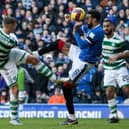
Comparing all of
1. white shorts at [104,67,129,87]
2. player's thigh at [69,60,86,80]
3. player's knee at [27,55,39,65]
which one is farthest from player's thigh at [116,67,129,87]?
player's knee at [27,55,39,65]

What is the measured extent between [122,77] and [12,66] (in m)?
2.59

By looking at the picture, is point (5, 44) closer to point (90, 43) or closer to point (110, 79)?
point (90, 43)

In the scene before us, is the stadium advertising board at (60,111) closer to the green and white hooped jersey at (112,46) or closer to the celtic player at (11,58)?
the green and white hooped jersey at (112,46)

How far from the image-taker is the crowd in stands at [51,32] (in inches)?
807

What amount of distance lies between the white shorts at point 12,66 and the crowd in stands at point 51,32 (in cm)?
510

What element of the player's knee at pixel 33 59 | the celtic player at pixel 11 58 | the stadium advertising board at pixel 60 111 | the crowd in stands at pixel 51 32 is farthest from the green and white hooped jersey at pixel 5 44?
the crowd in stands at pixel 51 32

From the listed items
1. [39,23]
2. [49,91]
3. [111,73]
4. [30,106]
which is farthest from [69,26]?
[111,73]

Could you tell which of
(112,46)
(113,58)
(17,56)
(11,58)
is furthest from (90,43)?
(11,58)

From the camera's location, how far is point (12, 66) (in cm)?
1495

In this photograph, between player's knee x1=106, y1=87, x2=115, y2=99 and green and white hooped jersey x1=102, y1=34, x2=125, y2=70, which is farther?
player's knee x1=106, y1=87, x2=115, y2=99

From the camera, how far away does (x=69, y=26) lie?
2339cm

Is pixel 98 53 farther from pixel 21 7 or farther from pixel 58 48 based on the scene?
pixel 21 7

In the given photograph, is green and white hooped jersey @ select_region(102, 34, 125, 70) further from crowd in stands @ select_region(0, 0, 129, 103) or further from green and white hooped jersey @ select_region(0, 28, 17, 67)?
crowd in stands @ select_region(0, 0, 129, 103)

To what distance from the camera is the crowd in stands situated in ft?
67.3
